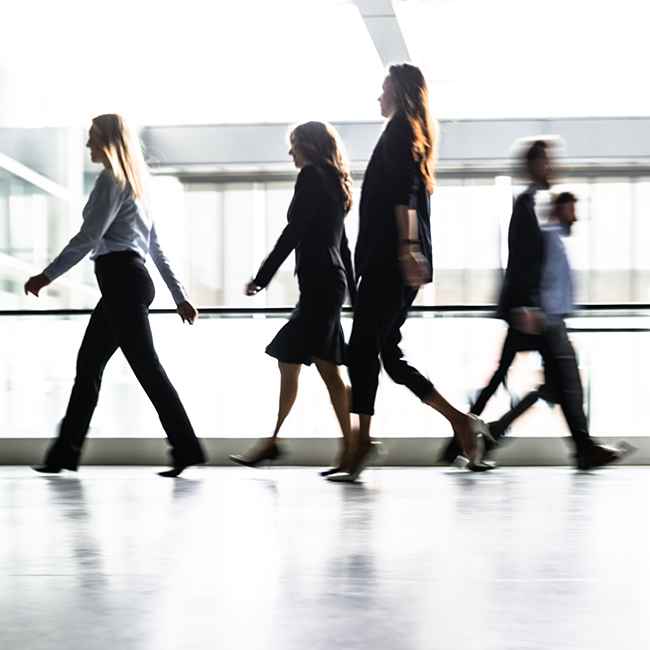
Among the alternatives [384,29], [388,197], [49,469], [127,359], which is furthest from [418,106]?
[384,29]

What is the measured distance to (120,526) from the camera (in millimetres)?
1720

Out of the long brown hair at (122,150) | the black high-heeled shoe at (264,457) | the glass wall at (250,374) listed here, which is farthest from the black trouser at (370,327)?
the glass wall at (250,374)

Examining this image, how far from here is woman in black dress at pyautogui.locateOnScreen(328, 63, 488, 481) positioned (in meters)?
2.62

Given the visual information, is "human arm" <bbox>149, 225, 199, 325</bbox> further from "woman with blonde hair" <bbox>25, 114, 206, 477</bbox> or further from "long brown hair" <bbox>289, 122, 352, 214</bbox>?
"long brown hair" <bbox>289, 122, 352, 214</bbox>

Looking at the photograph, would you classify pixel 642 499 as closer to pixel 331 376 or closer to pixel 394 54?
pixel 331 376

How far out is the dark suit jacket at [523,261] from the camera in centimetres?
318

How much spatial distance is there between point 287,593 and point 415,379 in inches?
70.5

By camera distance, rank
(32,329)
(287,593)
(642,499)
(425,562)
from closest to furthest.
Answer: (287,593), (425,562), (642,499), (32,329)

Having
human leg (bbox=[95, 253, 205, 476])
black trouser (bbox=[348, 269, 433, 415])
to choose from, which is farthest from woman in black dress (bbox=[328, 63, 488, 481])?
human leg (bbox=[95, 253, 205, 476])

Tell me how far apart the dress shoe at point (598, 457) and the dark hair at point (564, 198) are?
35.2 inches

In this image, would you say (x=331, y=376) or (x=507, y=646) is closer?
(x=507, y=646)

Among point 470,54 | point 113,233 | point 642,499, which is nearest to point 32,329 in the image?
point 113,233

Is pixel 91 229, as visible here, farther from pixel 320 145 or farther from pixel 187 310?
pixel 320 145

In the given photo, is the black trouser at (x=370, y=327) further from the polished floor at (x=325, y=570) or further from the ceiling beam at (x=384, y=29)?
the ceiling beam at (x=384, y=29)
